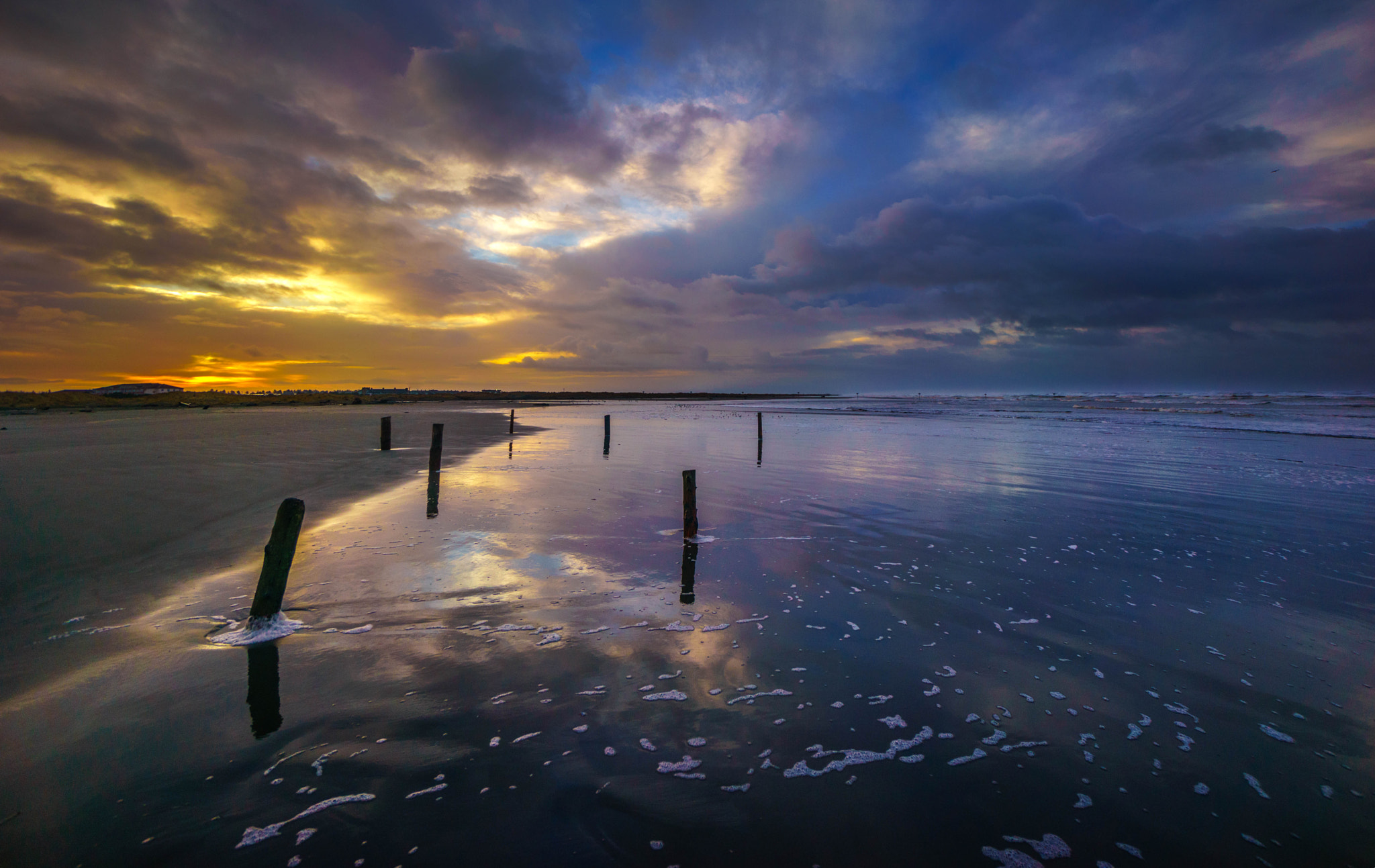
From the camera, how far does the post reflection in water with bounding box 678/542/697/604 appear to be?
8.23 meters

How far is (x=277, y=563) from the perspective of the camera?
6.94 metres

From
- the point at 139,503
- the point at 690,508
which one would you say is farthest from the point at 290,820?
the point at 139,503

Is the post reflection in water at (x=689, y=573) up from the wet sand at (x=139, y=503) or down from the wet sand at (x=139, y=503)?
down

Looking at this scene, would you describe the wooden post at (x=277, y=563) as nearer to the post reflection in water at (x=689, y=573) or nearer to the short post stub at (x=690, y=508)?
the post reflection in water at (x=689, y=573)

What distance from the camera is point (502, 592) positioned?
27.2 feet

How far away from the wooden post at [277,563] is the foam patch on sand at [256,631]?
0.08 meters

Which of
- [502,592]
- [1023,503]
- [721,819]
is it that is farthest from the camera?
[1023,503]

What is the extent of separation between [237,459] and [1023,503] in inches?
1130

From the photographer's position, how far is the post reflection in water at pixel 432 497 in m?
13.6

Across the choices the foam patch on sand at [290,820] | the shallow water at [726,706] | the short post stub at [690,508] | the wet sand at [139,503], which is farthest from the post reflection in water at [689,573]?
the wet sand at [139,503]

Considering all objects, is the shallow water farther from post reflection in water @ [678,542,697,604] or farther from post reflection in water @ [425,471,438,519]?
post reflection in water @ [425,471,438,519]

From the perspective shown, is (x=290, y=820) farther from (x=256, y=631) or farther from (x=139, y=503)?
(x=139, y=503)

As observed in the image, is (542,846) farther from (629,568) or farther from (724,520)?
(724,520)

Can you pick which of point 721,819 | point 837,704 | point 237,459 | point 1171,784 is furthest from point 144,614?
point 237,459
